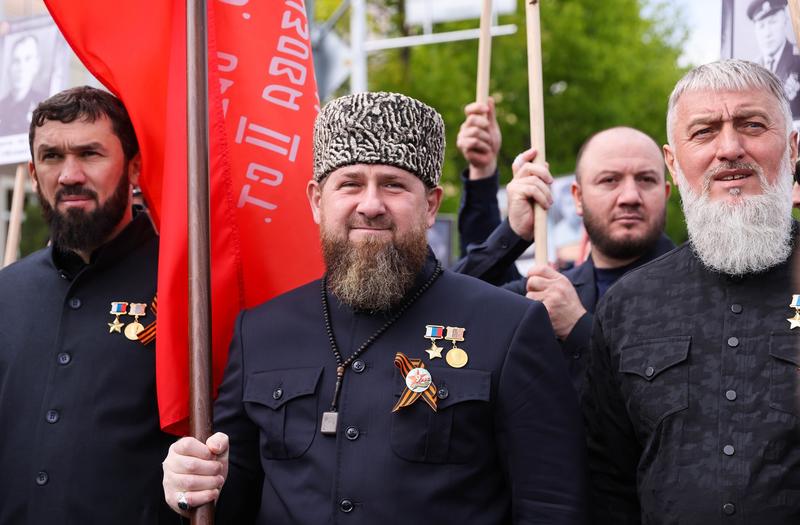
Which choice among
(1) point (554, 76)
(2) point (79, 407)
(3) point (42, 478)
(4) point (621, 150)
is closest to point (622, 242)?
(4) point (621, 150)

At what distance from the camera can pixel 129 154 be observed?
14.0 feet

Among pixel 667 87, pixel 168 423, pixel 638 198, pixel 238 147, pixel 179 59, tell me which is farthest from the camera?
pixel 667 87

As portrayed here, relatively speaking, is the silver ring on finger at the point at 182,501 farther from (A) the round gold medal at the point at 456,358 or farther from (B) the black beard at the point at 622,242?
(B) the black beard at the point at 622,242

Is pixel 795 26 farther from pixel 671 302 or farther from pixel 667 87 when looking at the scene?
pixel 667 87

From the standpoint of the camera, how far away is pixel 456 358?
11.2 feet

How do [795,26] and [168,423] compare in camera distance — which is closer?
[795,26]

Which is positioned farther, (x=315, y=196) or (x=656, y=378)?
(x=315, y=196)

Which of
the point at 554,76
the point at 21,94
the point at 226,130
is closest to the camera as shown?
the point at 226,130

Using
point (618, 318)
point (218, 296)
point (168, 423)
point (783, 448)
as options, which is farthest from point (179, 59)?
point (783, 448)

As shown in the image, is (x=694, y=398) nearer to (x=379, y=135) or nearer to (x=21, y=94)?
(x=379, y=135)

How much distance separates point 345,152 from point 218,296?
953mm

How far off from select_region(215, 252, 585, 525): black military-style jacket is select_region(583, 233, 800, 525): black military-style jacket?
0.24 metres

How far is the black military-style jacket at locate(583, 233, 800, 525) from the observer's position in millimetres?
3137

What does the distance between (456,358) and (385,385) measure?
225mm
